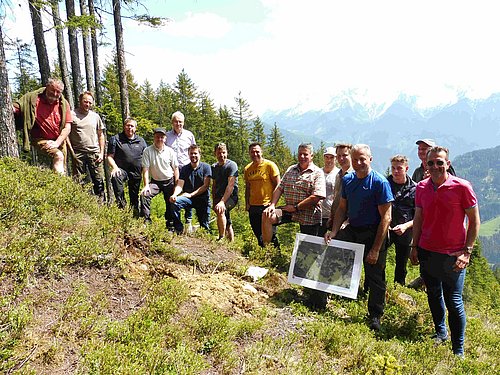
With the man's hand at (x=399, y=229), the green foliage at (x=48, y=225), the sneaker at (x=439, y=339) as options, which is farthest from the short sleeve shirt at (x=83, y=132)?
the sneaker at (x=439, y=339)

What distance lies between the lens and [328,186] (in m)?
6.57

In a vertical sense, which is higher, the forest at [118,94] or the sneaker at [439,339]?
the forest at [118,94]

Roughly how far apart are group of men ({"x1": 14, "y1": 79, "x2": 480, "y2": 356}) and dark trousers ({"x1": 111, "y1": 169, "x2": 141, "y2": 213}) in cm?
2

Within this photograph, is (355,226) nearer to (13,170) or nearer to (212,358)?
(212,358)

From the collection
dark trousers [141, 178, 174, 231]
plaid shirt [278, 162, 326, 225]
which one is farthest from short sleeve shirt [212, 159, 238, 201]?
plaid shirt [278, 162, 326, 225]

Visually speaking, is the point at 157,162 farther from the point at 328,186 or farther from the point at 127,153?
the point at 328,186

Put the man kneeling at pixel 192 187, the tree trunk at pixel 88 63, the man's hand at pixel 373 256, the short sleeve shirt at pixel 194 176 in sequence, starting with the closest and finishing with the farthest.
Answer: the man's hand at pixel 373 256 → the man kneeling at pixel 192 187 → the short sleeve shirt at pixel 194 176 → the tree trunk at pixel 88 63

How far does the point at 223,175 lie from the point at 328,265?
10.4 ft

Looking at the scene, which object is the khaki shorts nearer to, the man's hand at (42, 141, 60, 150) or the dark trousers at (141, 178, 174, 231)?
the man's hand at (42, 141, 60, 150)

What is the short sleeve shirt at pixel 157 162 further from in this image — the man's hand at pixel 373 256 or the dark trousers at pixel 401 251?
the dark trousers at pixel 401 251

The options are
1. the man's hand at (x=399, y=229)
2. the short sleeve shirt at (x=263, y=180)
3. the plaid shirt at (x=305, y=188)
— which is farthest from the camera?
the short sleeve shirt at (x=263, y=180)

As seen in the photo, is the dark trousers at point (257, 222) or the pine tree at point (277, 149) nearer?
the dark trousers at point (257, 222)

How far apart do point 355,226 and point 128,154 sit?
4843 mm

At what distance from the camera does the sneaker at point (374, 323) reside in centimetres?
476
